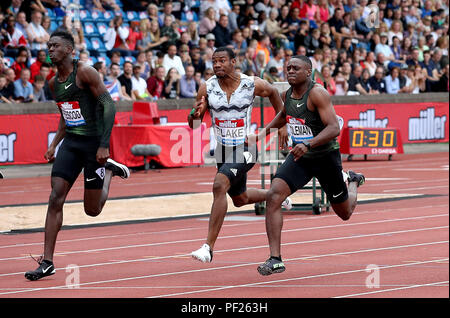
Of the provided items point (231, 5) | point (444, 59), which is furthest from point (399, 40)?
point (231, 5)

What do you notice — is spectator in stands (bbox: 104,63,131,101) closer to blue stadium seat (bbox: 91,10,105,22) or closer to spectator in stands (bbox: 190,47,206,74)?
spectator in stands (bbox: 190,47,206,74)

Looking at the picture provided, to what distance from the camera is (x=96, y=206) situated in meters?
10.3

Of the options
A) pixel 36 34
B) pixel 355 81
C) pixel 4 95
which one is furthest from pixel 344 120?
pixel 4 95

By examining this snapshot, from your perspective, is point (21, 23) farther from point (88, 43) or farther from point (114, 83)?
point (88, 43)

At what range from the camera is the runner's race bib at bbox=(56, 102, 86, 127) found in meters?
9.79

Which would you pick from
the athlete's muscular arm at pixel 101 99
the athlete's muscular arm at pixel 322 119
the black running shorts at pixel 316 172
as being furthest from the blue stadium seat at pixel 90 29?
the athlete's muscular arm at pixel 322 119

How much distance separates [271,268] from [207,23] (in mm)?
18843

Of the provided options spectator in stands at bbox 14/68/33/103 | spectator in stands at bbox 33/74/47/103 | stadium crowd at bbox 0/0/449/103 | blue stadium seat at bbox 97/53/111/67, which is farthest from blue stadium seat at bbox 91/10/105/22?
spectator in stands at bbox 14/68/33/103

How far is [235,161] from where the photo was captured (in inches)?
399

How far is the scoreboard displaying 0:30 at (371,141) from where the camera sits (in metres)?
25.5

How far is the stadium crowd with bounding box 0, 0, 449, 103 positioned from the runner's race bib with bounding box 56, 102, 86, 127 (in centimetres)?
1040

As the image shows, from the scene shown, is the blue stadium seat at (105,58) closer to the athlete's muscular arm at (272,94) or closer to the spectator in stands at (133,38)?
the spectator in stands at (133,38)

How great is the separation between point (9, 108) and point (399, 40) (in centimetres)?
1485

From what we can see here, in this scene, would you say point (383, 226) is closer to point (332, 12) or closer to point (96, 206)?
point (96, 206)
